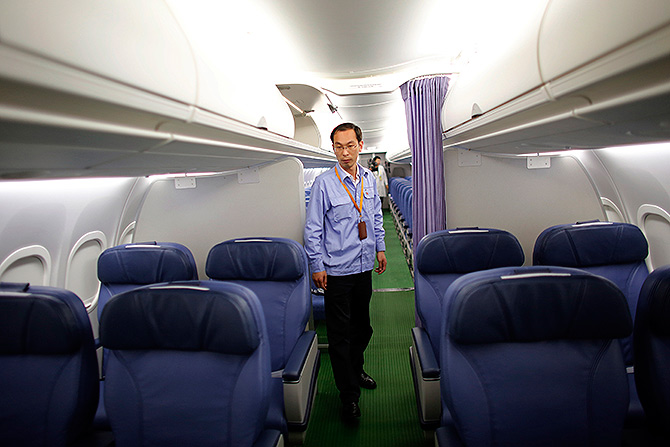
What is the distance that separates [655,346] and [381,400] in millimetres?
1857

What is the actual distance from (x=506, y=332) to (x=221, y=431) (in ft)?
4.18

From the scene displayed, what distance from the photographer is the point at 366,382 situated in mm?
2797

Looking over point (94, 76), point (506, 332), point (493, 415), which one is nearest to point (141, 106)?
point (94, 76)

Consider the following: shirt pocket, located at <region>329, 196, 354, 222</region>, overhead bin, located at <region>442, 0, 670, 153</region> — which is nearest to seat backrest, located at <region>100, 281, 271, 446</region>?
shirt pocket, located at <region>329, 196, 354, 222</region>

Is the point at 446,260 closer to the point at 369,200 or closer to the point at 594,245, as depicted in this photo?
the point at 369,200

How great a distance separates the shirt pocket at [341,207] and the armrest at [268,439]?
1389 mm

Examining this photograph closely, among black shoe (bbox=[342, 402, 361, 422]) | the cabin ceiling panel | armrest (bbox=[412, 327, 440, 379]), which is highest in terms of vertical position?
the cabin ceiling panel

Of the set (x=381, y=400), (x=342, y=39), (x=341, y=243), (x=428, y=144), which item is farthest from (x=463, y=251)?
(x=342, y=39)

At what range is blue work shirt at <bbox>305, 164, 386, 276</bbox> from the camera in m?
2.33

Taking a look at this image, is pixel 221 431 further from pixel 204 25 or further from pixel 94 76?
pixel 204 25

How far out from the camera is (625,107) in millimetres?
1031

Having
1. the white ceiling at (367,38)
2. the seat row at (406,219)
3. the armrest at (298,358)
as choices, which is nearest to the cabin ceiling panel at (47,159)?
the white ceiling at (367,38)

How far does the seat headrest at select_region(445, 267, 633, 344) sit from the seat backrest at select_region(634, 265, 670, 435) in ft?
0.82

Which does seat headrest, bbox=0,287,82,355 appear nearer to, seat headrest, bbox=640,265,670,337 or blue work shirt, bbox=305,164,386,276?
blue work shirt, bbox=305,164,386,276
